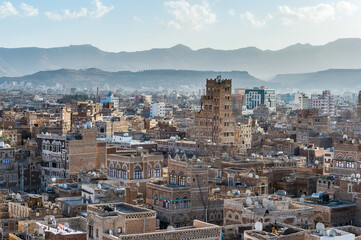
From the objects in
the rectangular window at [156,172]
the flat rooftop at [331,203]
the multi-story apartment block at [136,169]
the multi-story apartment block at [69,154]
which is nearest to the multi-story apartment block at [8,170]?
the multi-story apartment block at [69,154]

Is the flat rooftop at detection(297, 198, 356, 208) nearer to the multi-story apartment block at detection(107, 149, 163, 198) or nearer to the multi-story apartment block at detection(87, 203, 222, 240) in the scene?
the multi-story apartment block at detection(107, 149, 163, 198)

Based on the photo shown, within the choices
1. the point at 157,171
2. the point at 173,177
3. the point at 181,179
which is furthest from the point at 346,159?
the point at 173,177

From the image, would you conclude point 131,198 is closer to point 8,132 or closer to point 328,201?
point 328,201

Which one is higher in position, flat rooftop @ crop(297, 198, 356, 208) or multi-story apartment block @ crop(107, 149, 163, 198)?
multi-story apartment block @ crop(107, 149, 163, 198)

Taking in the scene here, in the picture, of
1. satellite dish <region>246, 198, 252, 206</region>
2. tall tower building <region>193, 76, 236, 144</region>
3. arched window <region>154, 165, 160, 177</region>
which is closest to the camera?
satellite dish <region>246, 198, 252, 206</region>

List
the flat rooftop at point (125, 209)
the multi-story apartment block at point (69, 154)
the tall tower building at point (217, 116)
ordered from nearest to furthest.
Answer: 1. the flat rooftop at point (125, 209)
2. the multi-story apartment block at point (69, 154)
3. the tall tower building at point (217, 116)

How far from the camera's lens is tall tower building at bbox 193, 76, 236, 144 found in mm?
115188

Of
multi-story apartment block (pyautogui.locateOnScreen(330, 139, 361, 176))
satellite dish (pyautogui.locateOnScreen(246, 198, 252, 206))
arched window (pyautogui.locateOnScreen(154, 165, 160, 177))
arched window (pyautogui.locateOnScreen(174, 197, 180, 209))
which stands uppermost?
multi-story apartment block (pyautogui.locateOnScreen(330, 139, 361, 176))

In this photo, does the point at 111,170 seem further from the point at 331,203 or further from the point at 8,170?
the point at 331,203

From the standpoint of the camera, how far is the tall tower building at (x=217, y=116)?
115 meters

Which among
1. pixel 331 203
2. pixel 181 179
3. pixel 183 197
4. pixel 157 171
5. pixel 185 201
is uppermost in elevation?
pixel 181 179

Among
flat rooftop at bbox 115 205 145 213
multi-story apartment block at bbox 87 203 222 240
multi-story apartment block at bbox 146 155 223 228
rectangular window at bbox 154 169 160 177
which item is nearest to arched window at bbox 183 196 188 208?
multi-story apartment block at bbox 146 155 223 228

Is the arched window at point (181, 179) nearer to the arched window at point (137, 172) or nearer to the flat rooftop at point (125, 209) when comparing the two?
the arched window at point (137, 172)

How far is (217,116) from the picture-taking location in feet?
379
